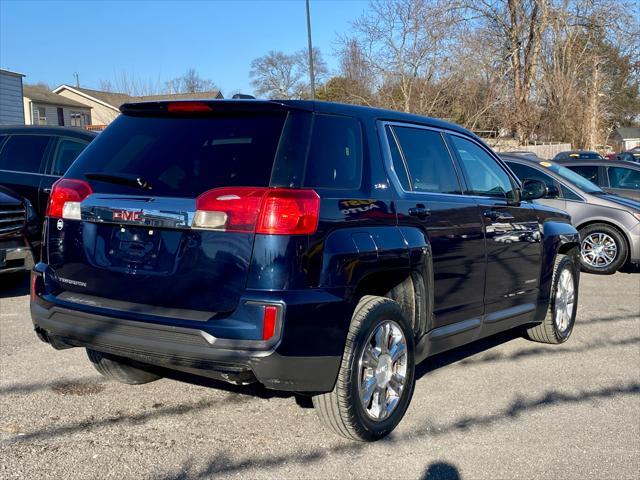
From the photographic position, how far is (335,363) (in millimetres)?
3615

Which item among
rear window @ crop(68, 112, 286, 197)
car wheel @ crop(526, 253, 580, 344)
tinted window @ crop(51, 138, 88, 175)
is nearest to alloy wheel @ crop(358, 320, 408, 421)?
rear window @ crop(68, 112, 286, 197)

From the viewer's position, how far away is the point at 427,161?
4.73 metres

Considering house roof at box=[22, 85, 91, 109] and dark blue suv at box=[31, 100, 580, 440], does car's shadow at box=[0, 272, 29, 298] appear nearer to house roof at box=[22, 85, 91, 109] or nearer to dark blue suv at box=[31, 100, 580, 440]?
dark blue suv at box=[31, 100, 580, 440]

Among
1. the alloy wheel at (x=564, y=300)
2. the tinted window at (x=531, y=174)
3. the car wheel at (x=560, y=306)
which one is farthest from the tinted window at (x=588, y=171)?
the alloy wheel at (x=564, y=300)

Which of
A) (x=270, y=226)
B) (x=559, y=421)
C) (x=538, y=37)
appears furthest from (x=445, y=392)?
(x=538, y=37)

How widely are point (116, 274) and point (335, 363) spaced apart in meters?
1.25

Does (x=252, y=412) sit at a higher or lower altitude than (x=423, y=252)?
lower

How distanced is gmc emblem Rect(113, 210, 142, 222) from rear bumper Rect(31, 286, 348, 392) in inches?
20.5

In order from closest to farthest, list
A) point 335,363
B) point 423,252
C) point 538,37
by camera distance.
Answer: point 335,363 → point 423,252 → point 538,37

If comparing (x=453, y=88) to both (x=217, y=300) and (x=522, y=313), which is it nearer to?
(x=522, y=313)

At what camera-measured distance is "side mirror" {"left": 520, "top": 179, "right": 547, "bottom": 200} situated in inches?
230

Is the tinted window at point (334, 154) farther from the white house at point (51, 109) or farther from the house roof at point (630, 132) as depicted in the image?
the house roof at point (630, 132)

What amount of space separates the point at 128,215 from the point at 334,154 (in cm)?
115

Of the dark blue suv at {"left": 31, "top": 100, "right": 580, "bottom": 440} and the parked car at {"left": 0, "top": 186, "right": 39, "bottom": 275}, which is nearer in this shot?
the dark blue suv at {"left": 31, "top": 100, "right": 580, "bottom": 440}
